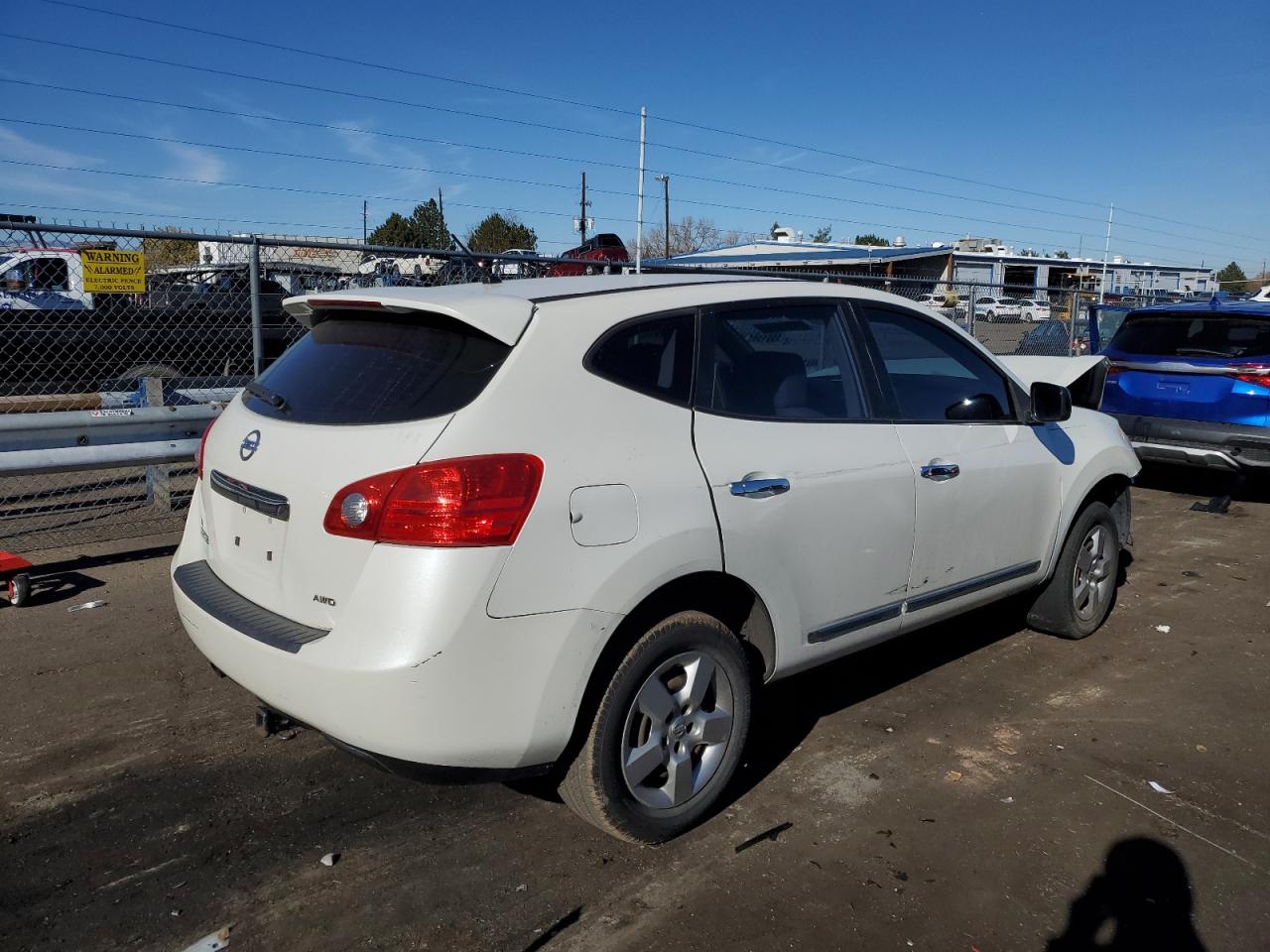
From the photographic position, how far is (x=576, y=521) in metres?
2.69

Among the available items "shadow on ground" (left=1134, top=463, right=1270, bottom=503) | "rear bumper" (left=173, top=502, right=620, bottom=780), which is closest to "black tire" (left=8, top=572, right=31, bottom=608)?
"rear bumper" (left=173, top=502, right=620, bottom=780)

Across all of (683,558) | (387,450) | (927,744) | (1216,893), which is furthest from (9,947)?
(1216,893)

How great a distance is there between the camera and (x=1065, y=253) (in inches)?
2685

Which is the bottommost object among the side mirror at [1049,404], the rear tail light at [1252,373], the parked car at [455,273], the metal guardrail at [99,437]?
the metal guardrail at [99,437]

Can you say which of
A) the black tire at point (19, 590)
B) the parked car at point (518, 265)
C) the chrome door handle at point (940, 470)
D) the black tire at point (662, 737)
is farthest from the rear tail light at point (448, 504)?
the black tire at point (19, 590)

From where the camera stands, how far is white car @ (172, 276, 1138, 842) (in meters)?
2.58

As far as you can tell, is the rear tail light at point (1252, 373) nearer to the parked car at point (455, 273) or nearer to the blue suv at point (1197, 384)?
the blue suv at point (1197, 384)

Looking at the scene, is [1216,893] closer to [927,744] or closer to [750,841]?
[927,744]

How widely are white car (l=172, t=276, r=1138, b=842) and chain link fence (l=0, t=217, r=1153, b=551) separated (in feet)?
2.76

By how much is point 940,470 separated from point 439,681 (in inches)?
87.7

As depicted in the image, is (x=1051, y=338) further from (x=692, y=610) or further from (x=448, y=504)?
(x=448, y=504)

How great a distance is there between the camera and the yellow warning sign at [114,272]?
609cm

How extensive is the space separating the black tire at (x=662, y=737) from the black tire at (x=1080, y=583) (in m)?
2.35

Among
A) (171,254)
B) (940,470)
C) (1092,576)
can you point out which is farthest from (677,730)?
(171,254)
